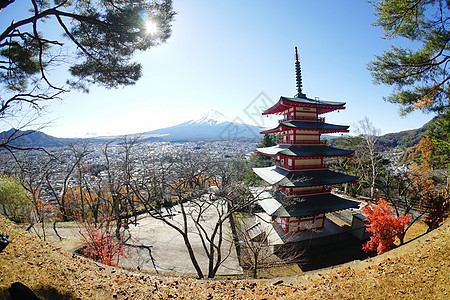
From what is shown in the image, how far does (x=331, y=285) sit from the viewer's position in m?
4.20

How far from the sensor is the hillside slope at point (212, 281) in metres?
3.36

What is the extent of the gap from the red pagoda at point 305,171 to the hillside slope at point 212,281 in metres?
5.05

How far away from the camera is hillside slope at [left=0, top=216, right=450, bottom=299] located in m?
3.36

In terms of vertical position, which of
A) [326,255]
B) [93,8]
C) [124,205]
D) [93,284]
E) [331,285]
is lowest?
[326,255]

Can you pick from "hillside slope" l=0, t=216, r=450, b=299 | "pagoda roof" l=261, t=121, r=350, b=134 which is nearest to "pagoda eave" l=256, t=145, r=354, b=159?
"pagoda roof" l=261, t=121, r=350, b=134

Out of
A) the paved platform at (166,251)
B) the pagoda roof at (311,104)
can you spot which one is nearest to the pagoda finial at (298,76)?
the pagoda roof at (311,104)

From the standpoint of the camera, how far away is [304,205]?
401 inches

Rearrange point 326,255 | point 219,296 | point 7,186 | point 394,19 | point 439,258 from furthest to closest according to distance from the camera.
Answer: point 7,186 < point 326,255 < point 394,19 < point 439,258 < point 219,296

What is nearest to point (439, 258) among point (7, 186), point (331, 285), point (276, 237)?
point (331, 285)

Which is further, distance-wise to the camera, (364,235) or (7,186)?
(7,186)

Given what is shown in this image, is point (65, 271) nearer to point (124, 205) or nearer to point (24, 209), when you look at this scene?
point (124, 205)

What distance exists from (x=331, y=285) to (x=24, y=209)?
20.1m

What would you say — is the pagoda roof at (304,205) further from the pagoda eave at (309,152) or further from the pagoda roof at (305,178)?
the pagoda eave at (309,152)

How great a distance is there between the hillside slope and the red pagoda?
5051 millimetres
